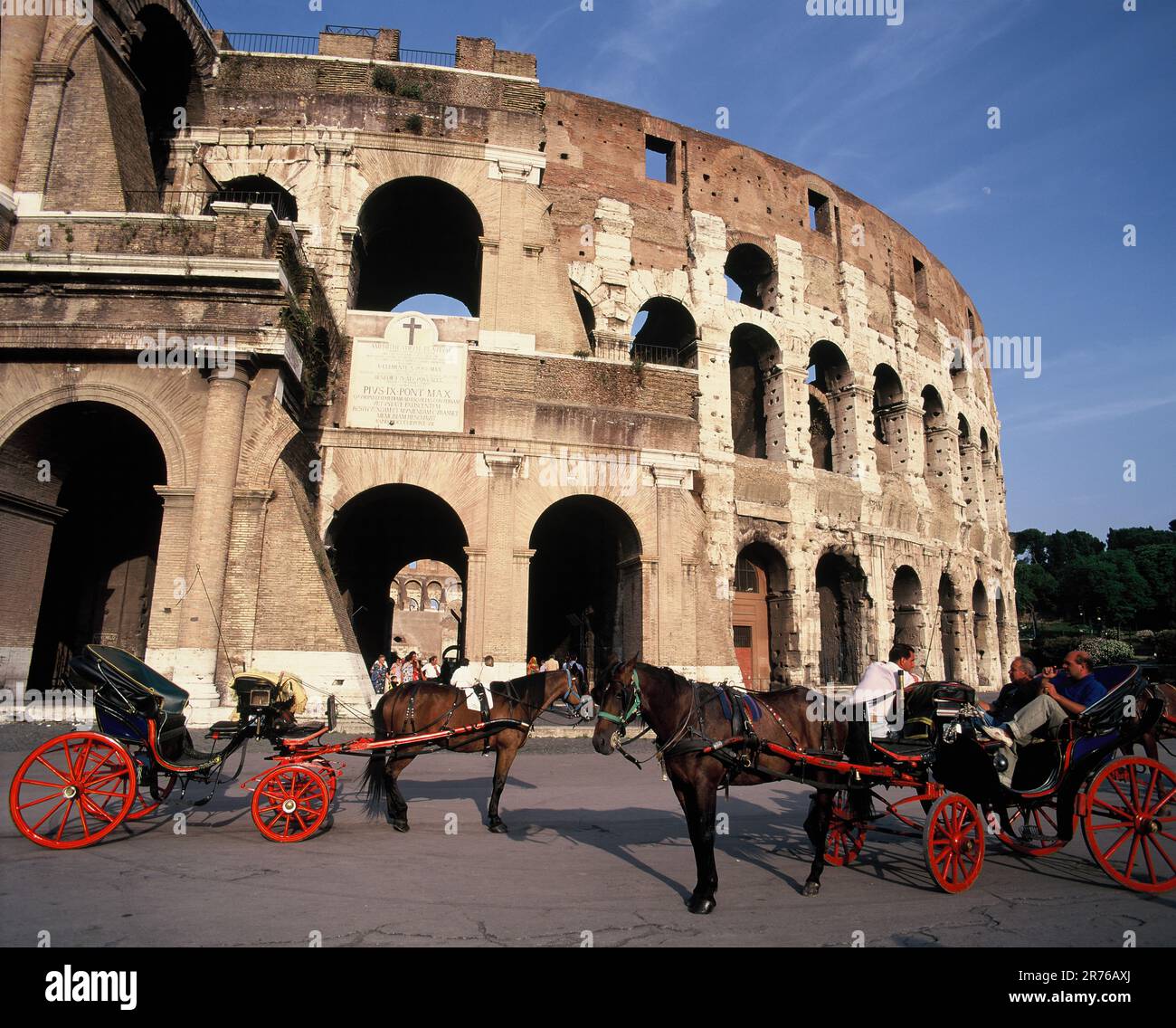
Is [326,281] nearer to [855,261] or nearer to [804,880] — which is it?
[804,880]

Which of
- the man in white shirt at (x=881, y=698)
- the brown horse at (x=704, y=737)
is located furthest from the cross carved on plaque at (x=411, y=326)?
the man in white shirt at (x=881, y=698)

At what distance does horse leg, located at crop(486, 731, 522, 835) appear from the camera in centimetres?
638

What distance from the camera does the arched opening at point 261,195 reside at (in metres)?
16.6

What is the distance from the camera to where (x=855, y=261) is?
79.4 feet

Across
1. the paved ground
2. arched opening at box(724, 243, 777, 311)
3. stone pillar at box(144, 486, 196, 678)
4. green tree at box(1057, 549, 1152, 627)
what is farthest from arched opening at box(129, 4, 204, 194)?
green tree at box(1057, 549, 1152, 627)

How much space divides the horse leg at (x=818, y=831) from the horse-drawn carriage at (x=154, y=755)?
2751 mm

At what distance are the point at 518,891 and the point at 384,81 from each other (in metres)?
17.8

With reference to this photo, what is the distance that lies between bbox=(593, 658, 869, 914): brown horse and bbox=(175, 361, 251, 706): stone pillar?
817cm

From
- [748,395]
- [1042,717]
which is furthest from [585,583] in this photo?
[1042,717]

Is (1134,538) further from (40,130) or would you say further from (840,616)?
(40,130)

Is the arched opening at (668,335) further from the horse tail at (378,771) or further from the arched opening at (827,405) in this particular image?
the horse tail at (378,771)

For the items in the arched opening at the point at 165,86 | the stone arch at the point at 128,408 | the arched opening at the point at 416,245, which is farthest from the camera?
the arched opening at the point at 416,245

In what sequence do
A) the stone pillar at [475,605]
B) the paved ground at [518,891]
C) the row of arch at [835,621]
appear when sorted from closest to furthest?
the paved ground at [518,891], the stone pillar at [475,605], the row of arch at [835,621]

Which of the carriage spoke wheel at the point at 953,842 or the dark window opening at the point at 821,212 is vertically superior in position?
the dark window opening at the point at 821,212
